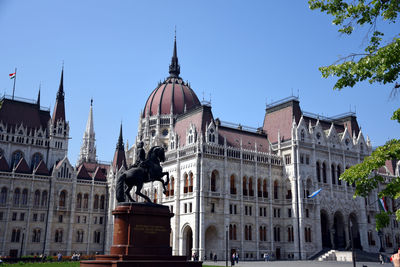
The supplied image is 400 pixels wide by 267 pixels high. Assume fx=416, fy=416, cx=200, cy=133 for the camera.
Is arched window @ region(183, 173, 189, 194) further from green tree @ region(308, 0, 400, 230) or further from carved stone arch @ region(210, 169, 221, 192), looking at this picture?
green tree @ region(308, 0, 400, 230)

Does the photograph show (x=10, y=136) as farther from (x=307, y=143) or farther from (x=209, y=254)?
(x=307, y=143)

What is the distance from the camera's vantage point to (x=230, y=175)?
63.8 m

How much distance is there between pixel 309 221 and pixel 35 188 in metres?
49.2

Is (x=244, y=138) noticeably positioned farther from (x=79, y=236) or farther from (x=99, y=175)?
(x=79, y=236)

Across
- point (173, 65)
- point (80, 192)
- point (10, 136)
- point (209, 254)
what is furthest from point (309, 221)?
point (10, 136)

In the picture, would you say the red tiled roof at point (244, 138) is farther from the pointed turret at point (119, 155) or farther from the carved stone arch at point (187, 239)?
the pointed turret at point (119, 155)

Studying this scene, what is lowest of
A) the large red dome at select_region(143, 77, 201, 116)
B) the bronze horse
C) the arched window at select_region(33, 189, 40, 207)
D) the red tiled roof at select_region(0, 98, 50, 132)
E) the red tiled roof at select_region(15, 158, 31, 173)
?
the bronze horse

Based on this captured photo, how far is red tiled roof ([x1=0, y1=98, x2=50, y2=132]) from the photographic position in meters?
82.6

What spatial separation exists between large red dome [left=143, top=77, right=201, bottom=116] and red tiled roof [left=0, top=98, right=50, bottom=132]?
21.9 m

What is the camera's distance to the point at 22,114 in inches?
3356

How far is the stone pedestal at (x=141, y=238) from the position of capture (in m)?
23.7

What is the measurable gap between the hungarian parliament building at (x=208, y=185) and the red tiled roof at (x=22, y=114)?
221 mm

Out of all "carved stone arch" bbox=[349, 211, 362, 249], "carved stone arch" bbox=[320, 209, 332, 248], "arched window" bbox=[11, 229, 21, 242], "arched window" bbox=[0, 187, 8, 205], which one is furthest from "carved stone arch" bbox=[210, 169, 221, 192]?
"arched window" bbox=[0, 187, 8, 205]

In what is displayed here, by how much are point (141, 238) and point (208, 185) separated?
37.4 m
